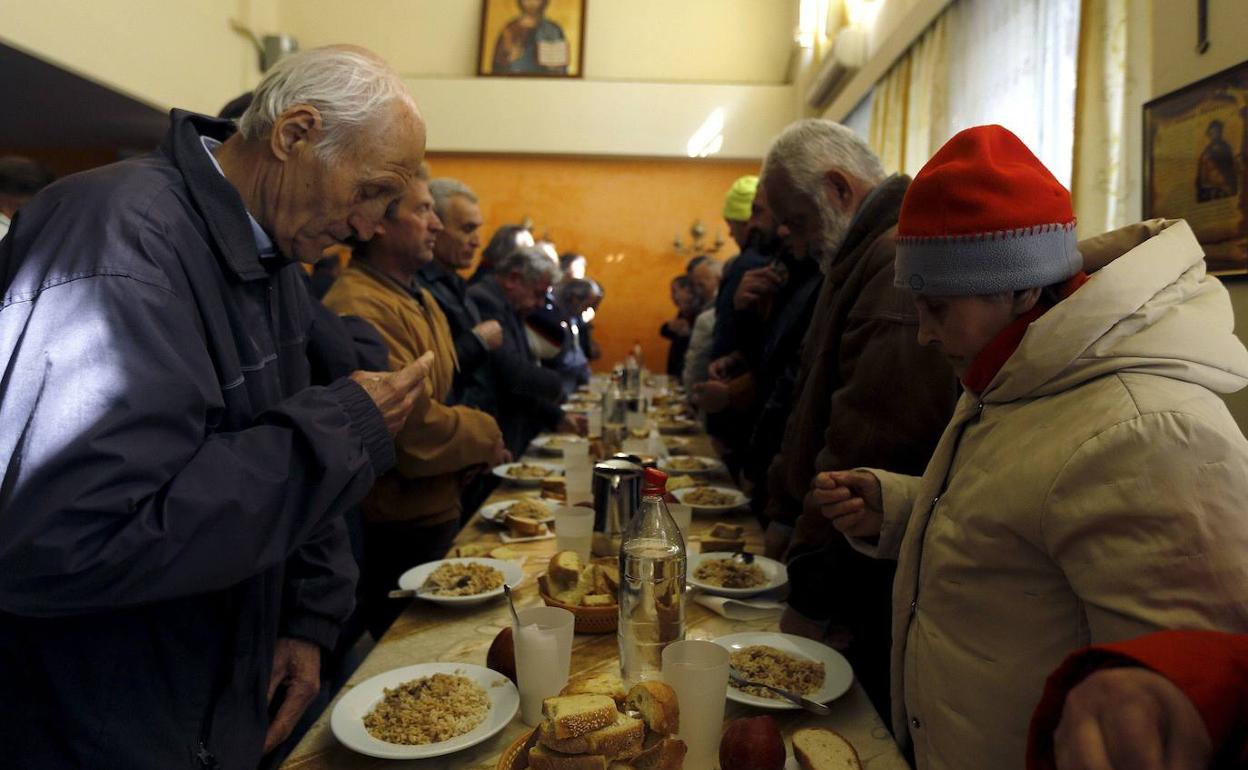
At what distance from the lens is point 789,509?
2.21 meters

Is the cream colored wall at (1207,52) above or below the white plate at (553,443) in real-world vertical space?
above

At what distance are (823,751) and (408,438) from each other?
5.11 ft

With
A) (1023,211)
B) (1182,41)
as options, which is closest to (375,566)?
(1023,211)

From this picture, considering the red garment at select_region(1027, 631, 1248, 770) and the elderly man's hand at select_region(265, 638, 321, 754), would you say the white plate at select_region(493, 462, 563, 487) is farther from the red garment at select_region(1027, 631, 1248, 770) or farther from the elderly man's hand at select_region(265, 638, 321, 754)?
the red garment at select_region(1027, 631, 1248, 770)

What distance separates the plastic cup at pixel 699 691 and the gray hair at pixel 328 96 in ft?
3.11

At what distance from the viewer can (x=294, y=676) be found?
152 cm

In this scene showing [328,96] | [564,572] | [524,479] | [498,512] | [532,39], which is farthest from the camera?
[532,39]

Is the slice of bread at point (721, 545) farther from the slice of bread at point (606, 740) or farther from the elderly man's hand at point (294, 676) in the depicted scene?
the slice of bread at point (606, 740)

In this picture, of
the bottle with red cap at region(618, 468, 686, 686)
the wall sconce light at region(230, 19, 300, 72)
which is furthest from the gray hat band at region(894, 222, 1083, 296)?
the wall sconce light at region(230, 19, 300, 72)

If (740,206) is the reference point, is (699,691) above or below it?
below

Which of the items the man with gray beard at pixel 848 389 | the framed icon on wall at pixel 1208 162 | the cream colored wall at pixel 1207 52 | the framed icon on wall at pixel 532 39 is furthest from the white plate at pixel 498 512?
the framed icon on wall at pixel 532 39

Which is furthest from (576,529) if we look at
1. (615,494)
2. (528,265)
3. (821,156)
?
(528,265)

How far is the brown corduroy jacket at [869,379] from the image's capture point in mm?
1741

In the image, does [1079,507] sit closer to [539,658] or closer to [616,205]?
[539,658]
